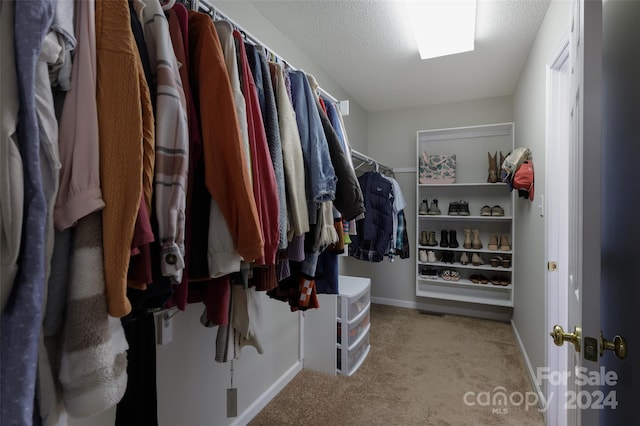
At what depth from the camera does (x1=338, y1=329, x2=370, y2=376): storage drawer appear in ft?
7.00

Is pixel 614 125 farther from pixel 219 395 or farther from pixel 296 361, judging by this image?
pixel 296 361

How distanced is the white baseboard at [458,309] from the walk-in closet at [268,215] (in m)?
0.50

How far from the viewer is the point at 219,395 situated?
5.00 ft

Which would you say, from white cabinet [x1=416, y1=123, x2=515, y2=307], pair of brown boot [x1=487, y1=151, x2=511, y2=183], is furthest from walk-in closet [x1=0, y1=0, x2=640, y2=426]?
pair of brown boot [x1=487, y1=151, x2=511, y2=183]

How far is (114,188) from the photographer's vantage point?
0.51 m

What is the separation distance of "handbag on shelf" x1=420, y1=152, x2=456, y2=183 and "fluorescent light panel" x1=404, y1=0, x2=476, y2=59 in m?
1.26

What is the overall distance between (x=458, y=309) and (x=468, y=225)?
3.23 feet

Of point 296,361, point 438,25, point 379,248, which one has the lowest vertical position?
point 296,361

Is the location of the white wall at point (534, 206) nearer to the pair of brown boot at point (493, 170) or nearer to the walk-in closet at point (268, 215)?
the walk-in closet at point (268, 215)

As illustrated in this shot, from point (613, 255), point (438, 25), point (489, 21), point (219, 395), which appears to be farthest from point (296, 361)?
point (489, 21)

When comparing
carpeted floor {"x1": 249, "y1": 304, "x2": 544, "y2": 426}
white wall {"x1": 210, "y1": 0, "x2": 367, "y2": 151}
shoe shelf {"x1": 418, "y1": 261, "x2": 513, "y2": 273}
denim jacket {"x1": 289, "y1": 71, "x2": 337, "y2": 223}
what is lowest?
carpeted floor {"x1": 249, "y1": 304, "x2": 544, "y2": 426}

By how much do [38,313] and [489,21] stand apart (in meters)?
2.59

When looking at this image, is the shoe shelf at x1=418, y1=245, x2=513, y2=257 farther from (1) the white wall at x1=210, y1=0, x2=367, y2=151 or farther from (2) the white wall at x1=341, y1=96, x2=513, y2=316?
(1) the white wall at x1=210, y1=0, x2=367, y2=151

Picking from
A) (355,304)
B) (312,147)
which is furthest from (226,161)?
(355,304)
